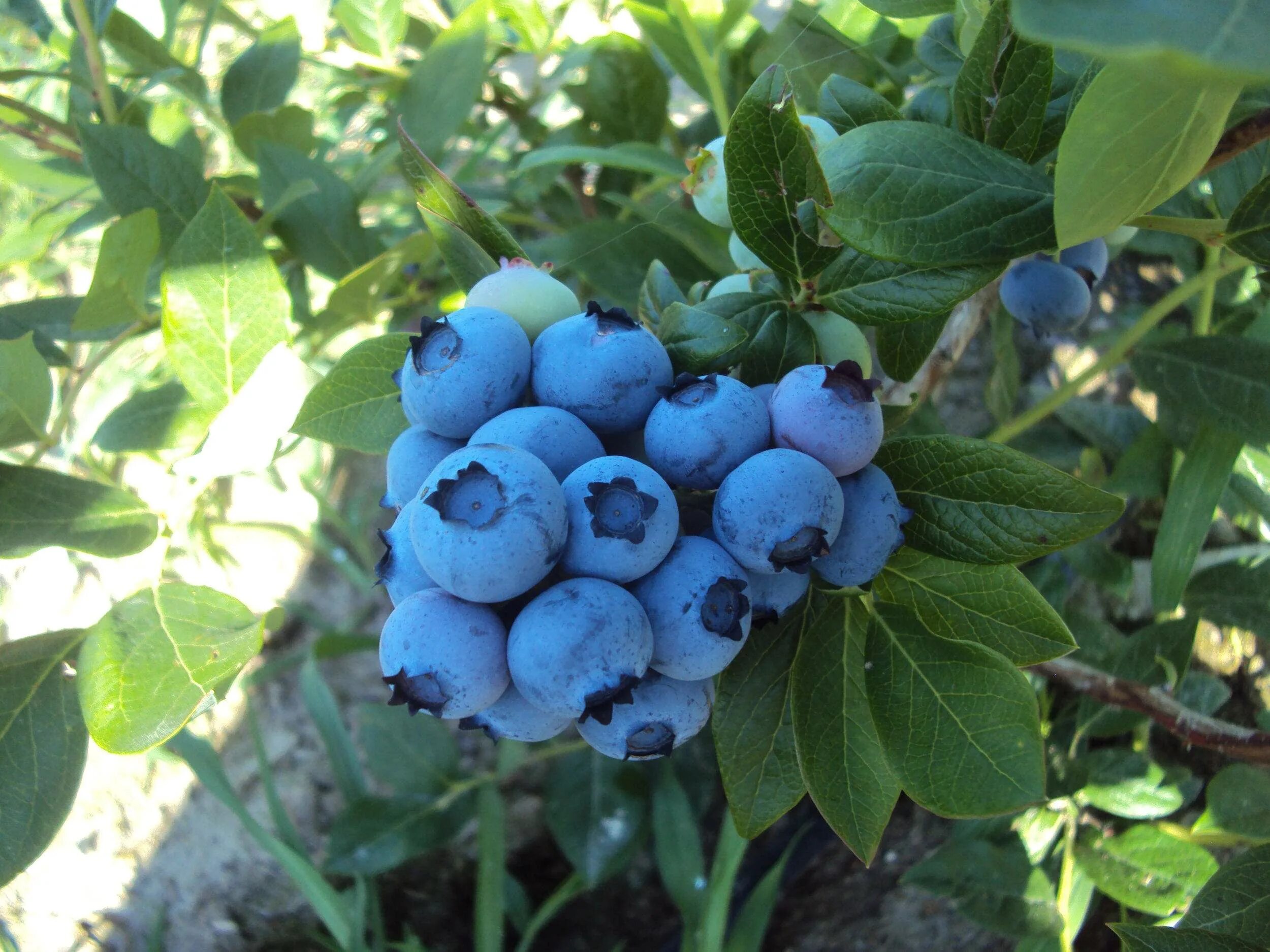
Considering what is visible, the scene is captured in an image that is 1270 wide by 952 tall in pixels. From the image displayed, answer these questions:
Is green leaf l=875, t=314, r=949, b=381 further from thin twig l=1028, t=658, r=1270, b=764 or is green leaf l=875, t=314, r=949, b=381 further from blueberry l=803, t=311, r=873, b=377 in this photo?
thin twig l=1028, t=658, r=1270, b=764

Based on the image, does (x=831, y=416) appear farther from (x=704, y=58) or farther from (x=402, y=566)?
(x=704, y=58)

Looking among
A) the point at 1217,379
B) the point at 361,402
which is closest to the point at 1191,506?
the point at 1217,379

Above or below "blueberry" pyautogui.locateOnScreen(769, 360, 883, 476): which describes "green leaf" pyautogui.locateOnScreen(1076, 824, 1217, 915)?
below

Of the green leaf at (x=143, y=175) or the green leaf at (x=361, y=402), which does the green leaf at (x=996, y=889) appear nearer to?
the green leaf at (x=361, y=402)

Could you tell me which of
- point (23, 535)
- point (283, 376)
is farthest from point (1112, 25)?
point (23, 535)

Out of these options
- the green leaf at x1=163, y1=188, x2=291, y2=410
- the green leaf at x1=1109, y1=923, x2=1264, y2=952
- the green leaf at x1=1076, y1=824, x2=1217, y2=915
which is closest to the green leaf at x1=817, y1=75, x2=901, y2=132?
the green leaf at x1=163, y1=188, x2=291, y2=410

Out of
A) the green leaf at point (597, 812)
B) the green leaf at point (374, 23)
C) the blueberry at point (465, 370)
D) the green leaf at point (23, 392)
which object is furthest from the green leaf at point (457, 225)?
the green leaf at point (597, 812)

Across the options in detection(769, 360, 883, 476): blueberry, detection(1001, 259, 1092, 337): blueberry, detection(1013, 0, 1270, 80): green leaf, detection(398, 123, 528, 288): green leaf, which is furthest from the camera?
detection(1001, 259, 1092, 337): blueberry
